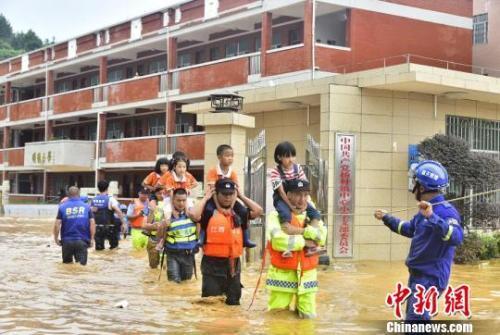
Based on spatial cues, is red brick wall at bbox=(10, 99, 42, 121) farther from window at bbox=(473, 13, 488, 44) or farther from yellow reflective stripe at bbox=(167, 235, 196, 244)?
yellow reflective stripe at bbox=(167, 235, 196, 244)

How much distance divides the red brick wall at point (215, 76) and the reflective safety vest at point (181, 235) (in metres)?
14.3

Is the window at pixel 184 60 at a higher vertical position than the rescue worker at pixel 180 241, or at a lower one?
higher

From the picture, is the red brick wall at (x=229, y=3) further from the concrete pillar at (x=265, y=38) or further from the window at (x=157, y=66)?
the window at (x=157, y=66)

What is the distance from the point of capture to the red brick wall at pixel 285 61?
2111cm

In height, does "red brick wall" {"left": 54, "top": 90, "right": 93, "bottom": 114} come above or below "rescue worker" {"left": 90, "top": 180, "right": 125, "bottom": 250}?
above

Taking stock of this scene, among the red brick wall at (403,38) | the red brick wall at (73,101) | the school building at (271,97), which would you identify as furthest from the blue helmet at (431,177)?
the red brick wall at (73,101)

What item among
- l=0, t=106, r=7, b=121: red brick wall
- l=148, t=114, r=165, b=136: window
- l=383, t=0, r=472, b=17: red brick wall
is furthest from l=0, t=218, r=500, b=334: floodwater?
l=0, t=106, r=7, b=121: red brick wall

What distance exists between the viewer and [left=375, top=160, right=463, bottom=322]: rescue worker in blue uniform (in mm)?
5195

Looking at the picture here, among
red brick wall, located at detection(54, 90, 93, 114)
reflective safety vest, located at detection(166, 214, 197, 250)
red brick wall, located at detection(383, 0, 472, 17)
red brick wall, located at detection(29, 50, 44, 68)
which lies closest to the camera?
reflective safety vest, located at detection(166, 214, 197, 250)

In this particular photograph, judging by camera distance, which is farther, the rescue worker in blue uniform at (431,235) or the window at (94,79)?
the window at (94,79)


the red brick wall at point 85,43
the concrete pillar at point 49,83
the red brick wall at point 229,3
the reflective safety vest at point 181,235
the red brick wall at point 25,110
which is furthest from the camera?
the red brick wall at point 25,110

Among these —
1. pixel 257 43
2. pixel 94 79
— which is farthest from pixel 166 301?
pixel 94 79

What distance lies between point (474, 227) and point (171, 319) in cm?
995

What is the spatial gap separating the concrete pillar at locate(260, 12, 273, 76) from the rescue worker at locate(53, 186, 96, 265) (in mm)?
12120
